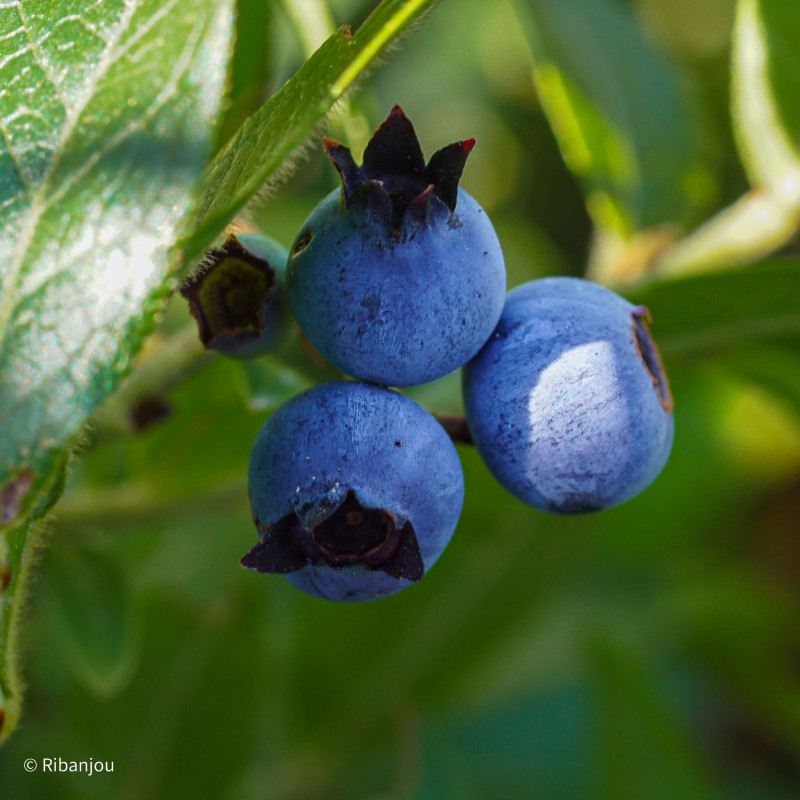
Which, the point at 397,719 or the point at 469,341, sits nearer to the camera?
the point at 469,341

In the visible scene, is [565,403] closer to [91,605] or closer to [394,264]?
[394,264]

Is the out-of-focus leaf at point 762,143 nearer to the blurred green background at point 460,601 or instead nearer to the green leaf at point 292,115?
the blurred green background at point 460,601

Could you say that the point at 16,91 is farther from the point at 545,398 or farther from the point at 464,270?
the point at 545,398

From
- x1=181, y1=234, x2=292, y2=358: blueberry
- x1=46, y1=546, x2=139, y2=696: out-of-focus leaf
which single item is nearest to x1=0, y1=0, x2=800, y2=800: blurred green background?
x1=46, y1=546, x2=139, y2=696: out-of-focus leaf

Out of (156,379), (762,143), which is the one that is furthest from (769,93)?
(156,379)

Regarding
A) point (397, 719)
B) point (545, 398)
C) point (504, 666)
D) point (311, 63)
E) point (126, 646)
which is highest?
point (311, 63)

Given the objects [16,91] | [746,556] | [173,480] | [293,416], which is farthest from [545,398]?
[746,556]
